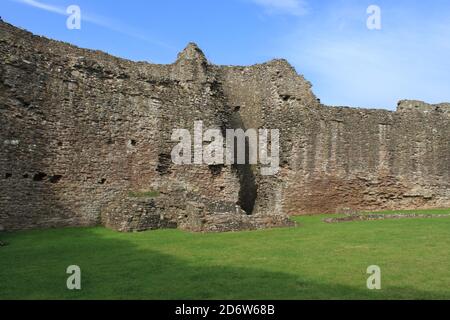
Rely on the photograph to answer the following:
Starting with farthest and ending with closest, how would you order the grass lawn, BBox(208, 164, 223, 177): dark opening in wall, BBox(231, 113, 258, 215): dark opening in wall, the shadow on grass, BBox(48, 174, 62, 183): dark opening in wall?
1. BBox(231, 113, 258, 215): dark opening in wall
2. BBox(208, 164, 223, 177): dark opening in wall
3. BBox(48, 174, 62, 183): dark opening in wall
4. the grass lawn
5. the shadow on grass

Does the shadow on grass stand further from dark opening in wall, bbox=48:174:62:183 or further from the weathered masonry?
dark opening in wall, bbox=48:174:62:183

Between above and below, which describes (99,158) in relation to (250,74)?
below

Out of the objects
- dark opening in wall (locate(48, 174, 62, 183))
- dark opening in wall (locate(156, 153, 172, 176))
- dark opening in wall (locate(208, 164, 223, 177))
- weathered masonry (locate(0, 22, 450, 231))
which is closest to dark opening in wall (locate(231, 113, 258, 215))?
weathered masonry (locate(0, 22, 450, 231))

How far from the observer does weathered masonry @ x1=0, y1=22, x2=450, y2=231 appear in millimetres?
17781

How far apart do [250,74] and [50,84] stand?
1204 centimetres

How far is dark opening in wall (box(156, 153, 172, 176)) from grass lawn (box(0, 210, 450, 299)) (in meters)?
5.92

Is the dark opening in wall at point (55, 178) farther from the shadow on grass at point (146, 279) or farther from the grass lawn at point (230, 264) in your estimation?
the shadow on grass at point (146, 279)

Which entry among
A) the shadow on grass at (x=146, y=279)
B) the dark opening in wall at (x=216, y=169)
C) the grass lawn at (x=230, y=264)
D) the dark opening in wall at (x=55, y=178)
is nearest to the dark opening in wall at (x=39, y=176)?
the dark opening in wall at (x=55, y=178)

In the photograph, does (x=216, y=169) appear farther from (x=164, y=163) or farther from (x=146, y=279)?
(x=146, y=279)
